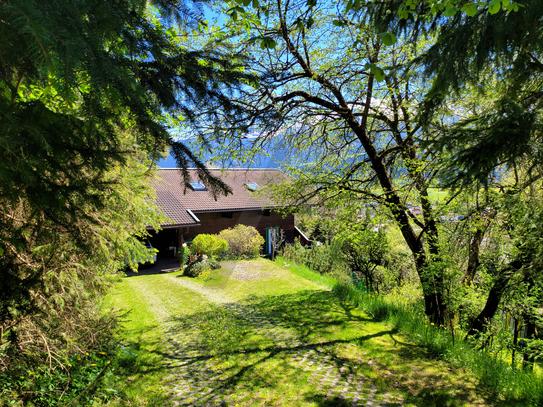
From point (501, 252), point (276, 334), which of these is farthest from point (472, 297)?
point (276, 334)

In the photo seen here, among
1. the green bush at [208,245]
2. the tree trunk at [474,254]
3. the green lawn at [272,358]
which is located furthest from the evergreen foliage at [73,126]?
the green bush at [208,245]

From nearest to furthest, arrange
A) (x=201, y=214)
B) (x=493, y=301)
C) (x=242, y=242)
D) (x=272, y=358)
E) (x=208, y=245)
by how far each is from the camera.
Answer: (x=272, y=358), (x=493, y=301), (x=208, y=245), (x=242, y=242), (x=201, y=214)

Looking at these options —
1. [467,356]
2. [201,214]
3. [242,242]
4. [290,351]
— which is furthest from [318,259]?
[467,356]

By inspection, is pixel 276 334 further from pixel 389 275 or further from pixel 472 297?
pixel 389 275

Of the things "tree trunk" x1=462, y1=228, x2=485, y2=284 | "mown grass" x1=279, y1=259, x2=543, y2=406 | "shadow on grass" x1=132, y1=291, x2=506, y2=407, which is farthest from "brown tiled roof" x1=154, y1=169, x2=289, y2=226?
"tree trunk" x1=462, y1=228, x2=485, y2=284

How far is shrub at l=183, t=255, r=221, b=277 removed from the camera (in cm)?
1174

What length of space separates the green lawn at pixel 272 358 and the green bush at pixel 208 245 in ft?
14.3

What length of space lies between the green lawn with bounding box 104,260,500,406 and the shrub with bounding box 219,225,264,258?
5809 millimetres

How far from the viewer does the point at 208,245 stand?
13211 mm

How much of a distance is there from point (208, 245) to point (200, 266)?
4.74 ft

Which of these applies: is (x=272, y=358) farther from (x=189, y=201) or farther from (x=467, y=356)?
(x=189, y=201)

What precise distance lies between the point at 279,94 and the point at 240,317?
5444 mm

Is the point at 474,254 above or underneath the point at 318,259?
above

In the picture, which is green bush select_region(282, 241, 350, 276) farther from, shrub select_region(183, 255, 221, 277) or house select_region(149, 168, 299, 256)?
shrub select_region(183, 255, 221, 277)
